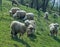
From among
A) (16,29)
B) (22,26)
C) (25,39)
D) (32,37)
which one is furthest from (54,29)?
(16,29)

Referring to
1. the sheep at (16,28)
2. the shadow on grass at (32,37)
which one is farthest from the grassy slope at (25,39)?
the sheep at (16,28)

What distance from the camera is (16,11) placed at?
32625 mm

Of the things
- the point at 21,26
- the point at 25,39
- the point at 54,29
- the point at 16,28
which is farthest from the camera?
the point at 54,29

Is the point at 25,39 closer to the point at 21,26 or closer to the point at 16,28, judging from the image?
the point at 21,26

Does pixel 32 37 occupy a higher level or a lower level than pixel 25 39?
lower

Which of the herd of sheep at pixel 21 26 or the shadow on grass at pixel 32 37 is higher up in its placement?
the herd of sheep at pixel 21 26

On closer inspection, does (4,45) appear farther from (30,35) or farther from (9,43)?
(30,35)

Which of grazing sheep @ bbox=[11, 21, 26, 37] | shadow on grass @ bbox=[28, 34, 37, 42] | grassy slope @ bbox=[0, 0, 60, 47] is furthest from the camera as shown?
shadow on grass @ bbox=[28, 34, 37, 42]

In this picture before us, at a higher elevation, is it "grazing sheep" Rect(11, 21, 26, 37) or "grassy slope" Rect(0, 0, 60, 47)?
"grazing sheep" Rect(11, 21, 26, 37)

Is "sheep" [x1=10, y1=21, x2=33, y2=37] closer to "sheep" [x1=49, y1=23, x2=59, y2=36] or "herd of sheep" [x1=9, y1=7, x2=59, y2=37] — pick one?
"herd of sheep" [x1=9, y1=7, x2=59, y2=37]

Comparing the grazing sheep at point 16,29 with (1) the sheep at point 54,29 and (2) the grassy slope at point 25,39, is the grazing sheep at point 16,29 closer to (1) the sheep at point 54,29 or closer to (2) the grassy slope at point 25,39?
(2) the grassy slope at point 25,39

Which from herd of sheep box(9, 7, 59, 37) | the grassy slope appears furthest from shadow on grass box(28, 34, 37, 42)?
herd of sheep box(9, 7, 59, 37)

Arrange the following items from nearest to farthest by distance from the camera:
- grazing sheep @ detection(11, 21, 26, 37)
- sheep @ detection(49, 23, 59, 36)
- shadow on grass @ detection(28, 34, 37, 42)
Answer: grazing sheep @ detection(11, 21, 26, 37) < shadow on grass @ detection(28, 34, 37, 42) < sheep @ detection(49, 23, 59, 36)

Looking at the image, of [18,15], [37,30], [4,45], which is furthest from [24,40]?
[18,15]
